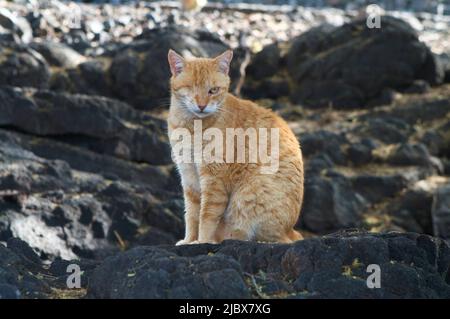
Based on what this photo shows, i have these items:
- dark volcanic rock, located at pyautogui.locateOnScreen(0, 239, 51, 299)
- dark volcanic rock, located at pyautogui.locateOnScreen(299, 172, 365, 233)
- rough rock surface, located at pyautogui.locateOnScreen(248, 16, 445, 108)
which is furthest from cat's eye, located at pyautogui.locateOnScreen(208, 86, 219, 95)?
rough rock surface, located at pyautogui.locateOnScreen(248, 16, 445, 108)

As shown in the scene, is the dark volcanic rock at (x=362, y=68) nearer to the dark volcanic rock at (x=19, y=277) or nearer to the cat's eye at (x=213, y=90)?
the cat's eye at (x=213, y=90)

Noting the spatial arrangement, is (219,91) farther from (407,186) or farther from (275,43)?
(275,43)

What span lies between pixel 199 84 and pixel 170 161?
506 cm

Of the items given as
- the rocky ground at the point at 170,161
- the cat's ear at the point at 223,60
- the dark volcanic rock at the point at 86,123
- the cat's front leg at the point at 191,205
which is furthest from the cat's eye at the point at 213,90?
the dark volcanic rock at the point at 86,123

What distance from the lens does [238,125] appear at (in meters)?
7.12

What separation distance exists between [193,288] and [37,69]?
8903mm

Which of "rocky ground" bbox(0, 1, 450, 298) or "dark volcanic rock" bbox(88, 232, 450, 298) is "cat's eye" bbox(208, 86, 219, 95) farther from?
"dark volcanic rock" bbox(88, 232, 450, 298)

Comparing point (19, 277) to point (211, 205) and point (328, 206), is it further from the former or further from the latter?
point (328, 206)

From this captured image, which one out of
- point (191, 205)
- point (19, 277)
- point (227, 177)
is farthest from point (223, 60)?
point (19, 277)

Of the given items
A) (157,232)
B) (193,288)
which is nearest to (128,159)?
(157,232)

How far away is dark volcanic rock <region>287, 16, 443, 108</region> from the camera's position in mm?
15500

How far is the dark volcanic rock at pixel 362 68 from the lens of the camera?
1550 cm

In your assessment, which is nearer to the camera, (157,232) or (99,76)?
(157,232)

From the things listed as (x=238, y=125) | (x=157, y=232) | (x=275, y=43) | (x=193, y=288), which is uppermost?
(x=275, y=43)
